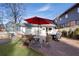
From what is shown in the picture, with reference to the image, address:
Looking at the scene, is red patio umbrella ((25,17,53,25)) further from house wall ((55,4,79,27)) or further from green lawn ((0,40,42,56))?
green lawn ((0,40,42,56))

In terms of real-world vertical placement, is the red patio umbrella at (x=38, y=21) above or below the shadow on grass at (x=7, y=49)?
above

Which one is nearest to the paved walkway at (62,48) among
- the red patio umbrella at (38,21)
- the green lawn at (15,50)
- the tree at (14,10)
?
the green lawn at (15,50)

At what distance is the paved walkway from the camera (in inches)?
87.6

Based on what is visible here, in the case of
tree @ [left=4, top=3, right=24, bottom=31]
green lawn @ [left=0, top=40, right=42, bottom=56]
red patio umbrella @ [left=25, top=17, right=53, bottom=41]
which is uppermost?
tree @ [left=4, top=3, right=24, bottom=31]

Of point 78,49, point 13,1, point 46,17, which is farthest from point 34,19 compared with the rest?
point 78,49

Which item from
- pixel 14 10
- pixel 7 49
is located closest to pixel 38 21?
pixel 14 10

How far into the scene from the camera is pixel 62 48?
2240mm

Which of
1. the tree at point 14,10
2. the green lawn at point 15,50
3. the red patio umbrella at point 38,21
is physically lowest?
A: the green lawn at point 15,50

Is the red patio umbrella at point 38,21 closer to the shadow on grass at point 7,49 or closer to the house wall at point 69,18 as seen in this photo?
the house wall at point 69,18

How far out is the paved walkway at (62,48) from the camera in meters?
2.22

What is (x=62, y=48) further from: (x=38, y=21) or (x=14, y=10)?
(x=14, y=10)

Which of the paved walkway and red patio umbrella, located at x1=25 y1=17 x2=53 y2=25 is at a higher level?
red patio umbrella, located at x1=25 y1=17 x2=53 y2=25

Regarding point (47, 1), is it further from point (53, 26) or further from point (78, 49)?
point (78, 49)

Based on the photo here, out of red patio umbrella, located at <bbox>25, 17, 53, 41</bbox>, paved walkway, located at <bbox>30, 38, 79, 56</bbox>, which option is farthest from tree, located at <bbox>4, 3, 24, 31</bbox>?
paved walkway, located at <bbox>30, 38, 79, 56</bbox>
